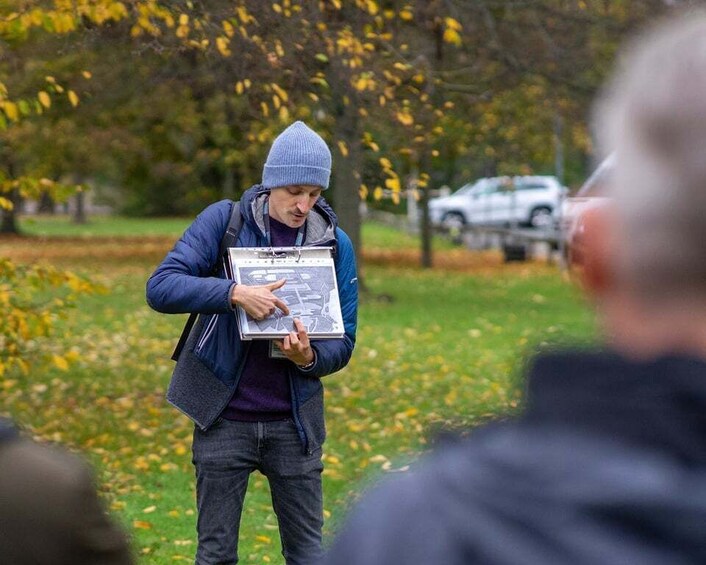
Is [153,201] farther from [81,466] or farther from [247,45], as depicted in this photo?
[81,466]

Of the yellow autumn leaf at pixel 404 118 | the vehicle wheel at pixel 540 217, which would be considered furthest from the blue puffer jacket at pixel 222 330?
the vehicle wheel at pixel 540 217

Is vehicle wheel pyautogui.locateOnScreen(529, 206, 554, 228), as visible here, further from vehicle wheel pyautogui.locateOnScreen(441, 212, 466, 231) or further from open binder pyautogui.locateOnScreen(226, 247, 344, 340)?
open binder pyautogui.locateOnScreen(226, 247, 344, 340)

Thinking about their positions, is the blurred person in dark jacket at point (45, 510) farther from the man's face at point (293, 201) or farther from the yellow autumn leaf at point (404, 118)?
the yellow autumn leaf at point (404, 118)

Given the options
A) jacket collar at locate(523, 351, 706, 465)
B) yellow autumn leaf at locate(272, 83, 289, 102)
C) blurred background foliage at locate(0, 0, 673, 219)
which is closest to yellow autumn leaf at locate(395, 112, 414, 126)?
blurred background foliage at locate(0, 0, 673, 219)

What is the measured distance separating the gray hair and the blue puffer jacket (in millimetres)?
3121

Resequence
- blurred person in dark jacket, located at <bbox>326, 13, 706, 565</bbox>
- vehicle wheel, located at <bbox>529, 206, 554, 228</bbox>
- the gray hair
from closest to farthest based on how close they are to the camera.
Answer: blurred person in dark jacket, located at <bbox>326, 13, 706, 565</bbox>
the gray hair
vehicle wheel, located at <bbox>529, 206, 554, 228</bbox>

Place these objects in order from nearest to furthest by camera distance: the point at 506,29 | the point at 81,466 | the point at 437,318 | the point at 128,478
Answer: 1. the point at 81,466
2. the point at 128,478
3. the point at 437,318
4. the point at 506,29

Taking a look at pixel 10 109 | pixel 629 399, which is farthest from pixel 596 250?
pixel 10 109

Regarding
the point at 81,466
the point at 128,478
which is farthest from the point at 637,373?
the point at 128,478

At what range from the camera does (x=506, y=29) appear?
796 inches

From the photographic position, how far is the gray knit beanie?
4.48 meters

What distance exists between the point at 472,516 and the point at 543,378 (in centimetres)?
18

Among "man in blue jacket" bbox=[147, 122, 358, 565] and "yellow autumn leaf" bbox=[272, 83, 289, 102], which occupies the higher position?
"yellow autumn leaf" bbox=[272, 83, 289, 102]

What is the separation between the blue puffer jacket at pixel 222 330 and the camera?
4.55 metres
